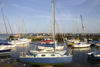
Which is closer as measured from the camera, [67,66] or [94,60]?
[67,66]

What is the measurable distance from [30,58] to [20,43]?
3144cm

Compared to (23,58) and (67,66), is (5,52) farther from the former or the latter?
(67,66)

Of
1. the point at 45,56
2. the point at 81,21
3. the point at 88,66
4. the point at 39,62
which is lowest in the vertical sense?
the point at 88,66

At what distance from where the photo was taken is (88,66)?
1588cm

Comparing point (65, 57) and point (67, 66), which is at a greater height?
point (65, 57)

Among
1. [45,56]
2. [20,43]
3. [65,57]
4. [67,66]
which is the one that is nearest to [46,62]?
[45,56]

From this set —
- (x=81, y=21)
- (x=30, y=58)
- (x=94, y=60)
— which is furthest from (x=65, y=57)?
(x=81, y=21)

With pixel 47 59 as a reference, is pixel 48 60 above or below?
below

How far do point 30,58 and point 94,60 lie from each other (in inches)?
515

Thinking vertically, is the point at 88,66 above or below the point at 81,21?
below

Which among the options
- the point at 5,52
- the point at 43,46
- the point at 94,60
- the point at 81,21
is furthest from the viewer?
the point at 81,21

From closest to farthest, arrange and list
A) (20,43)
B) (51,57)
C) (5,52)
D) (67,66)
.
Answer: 1. (51,57)
2. (67,66)
3. (5,52)
4. (20,43)

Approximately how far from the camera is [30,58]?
14.3 m

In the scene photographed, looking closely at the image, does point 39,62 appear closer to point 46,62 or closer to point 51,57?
point 46,62
